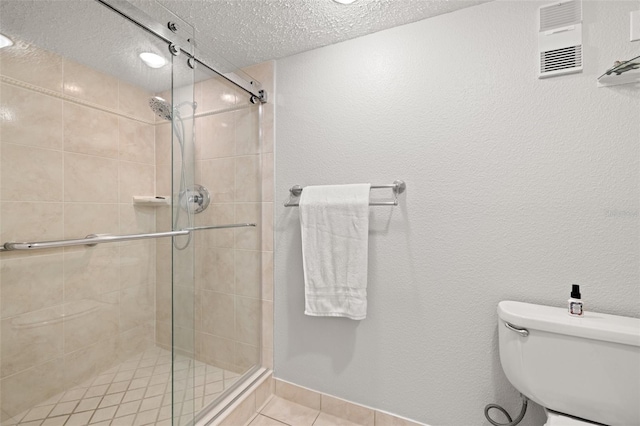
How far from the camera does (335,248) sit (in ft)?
4.24

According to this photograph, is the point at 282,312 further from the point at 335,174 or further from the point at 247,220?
the point at 335,174

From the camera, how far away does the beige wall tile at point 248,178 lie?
145 cm

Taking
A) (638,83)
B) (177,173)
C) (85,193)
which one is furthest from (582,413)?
(85,193)

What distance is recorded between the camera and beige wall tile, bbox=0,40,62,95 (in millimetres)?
729

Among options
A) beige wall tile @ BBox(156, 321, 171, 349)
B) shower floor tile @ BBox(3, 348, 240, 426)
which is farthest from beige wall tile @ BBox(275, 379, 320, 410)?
beige wall tile @ BBox(156, 321, 171, 349)

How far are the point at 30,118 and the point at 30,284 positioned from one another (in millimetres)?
474

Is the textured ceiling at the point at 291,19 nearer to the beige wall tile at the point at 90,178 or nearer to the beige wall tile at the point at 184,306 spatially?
the beige wall tile at the point at 90,178

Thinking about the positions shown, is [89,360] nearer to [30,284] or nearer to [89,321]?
[89,321]

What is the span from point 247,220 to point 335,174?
21.3 inches

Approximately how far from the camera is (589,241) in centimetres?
98

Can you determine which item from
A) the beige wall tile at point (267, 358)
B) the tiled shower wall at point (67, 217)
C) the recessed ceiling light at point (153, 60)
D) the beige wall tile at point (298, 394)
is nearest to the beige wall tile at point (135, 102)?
the tiled shower wall at point (67, 217)

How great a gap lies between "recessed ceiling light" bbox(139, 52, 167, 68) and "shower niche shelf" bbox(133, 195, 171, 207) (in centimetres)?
47

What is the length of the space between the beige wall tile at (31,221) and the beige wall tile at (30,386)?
1.16 ft

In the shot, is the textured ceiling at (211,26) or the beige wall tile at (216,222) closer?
the textured ceiling at (211,26)
